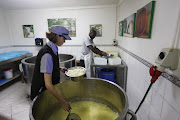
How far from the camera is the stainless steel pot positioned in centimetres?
103

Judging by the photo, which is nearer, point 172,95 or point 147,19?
point 172,95

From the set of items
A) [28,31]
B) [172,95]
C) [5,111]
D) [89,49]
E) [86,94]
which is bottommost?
[5,111]

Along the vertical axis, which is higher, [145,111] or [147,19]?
[147,19]

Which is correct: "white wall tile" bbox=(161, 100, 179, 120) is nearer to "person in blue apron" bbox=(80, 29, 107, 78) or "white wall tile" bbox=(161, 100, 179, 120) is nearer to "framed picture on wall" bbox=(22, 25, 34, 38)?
"person in blue apron" bbox=(80, 29, 107, 78)

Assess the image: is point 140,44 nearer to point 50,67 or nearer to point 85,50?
point 50,67

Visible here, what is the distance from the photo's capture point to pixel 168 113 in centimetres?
81

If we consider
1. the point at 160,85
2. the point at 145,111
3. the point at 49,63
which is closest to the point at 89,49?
the point at 49,63

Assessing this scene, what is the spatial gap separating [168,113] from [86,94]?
84 cm

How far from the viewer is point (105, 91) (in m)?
1.22

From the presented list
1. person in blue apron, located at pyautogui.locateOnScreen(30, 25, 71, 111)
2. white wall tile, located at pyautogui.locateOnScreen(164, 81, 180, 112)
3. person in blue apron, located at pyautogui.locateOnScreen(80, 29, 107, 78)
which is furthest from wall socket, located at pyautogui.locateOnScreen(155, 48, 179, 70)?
person in blue apron, located at pyautogui.locateOnScreen(80, 29, 107, 78)

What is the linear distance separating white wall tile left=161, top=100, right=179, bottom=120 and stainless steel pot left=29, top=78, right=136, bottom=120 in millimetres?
337

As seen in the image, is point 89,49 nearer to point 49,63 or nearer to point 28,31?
point 49,63

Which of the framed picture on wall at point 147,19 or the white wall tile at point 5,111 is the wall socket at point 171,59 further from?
the white wall tile at point 5,111

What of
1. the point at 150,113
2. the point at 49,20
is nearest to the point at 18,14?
the point at 49,20
